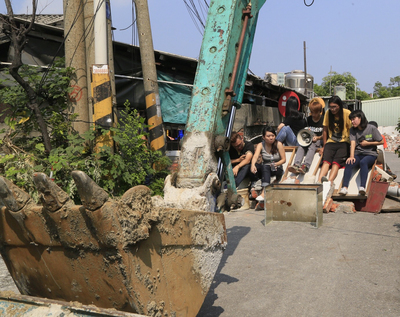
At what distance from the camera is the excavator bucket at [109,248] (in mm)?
2352

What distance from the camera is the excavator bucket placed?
7.72ft

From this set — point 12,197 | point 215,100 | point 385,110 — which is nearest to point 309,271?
point 215,100

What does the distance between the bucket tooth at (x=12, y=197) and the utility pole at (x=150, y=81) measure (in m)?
6.38

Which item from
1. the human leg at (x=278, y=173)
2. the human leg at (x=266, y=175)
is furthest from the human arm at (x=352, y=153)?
the human leg at (x=266, y=175)

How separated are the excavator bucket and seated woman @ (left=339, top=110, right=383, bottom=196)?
200 inches

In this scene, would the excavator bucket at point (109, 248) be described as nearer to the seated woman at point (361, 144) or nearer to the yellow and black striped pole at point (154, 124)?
the seated woman at point (361, 144)

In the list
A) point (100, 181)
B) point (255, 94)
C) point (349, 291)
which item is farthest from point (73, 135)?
point (255, 94)

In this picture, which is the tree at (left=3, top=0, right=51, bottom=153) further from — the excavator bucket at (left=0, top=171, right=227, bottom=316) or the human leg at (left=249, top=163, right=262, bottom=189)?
the excavator bucket at (left=0, top=171, right=227, bottom=316)

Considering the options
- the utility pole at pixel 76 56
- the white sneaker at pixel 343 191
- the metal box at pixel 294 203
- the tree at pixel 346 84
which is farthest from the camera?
the tree at pixel 346 84

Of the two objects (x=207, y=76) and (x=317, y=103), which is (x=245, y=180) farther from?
(x=207, y=76)

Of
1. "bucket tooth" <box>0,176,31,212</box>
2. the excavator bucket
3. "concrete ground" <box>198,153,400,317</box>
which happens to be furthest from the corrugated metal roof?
"bucket tooth" <box>0,176,31,212</box>

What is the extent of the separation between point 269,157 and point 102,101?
10.5 ft

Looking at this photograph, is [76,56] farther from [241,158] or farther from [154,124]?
[241,158]

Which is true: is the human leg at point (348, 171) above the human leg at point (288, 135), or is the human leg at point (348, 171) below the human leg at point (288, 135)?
below
